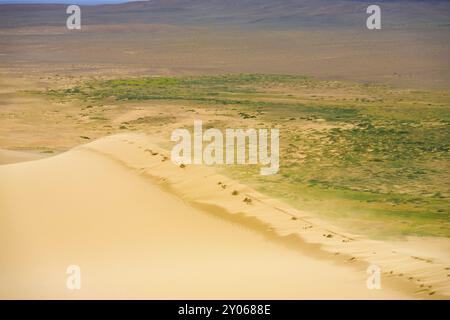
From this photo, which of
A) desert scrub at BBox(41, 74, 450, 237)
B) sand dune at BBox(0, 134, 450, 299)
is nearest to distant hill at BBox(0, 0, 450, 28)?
desert scrub at BBox(41, 74, 450, 237)

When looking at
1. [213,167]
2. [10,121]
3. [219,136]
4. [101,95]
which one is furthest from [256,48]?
[213,167]

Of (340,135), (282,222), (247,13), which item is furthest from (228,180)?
(247,13)

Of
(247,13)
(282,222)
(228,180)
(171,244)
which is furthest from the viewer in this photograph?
(247,13)

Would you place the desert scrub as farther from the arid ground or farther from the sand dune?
the sand dune

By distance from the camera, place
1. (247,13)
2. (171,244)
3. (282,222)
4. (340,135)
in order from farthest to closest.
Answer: (247,13) < (340,135) < (282,222) < (171,244)

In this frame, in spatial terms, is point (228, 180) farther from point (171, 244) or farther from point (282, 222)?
point (171, 244)

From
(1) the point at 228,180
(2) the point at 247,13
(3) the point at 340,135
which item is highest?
(2) the point at 247,13
